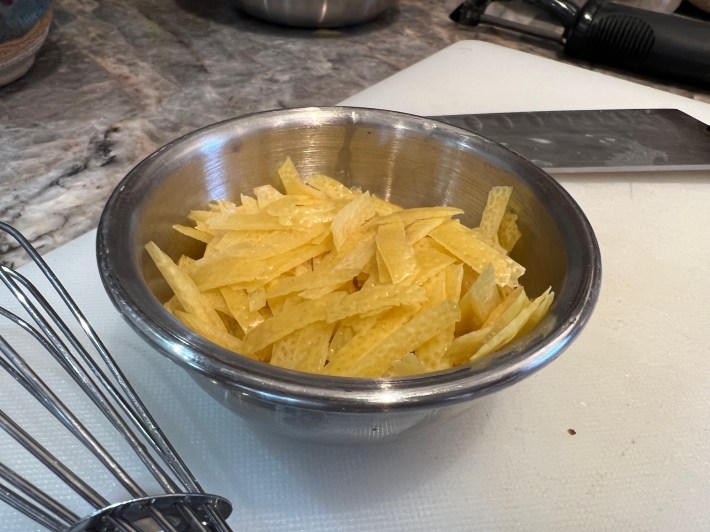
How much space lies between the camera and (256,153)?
3.40ft

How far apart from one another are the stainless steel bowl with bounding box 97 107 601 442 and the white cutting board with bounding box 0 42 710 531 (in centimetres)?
10

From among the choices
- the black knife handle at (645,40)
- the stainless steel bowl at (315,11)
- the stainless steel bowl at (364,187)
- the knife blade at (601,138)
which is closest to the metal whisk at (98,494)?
the stainless steel bowl at (364,187)

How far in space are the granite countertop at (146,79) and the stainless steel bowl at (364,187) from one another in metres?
0.37

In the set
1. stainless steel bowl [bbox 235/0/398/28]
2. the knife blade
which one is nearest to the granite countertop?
stainless steel bowl [bbox 235/0/398/28]

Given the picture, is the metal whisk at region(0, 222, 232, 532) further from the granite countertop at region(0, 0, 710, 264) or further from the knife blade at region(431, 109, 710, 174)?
the knife blade at region(431, 109, 710, 174)

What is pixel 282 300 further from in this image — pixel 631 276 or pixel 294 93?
pixel 294 93

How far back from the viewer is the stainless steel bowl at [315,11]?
1962mm

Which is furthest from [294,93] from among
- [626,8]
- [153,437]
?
[153,437]

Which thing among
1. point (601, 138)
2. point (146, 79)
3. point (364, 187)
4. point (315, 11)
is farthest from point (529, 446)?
point (315, 11)

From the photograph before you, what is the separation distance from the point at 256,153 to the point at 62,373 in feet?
1.51

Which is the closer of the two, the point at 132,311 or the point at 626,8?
the point at 132,311

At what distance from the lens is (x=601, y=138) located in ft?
4.68

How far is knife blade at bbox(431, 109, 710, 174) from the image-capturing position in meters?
1.36

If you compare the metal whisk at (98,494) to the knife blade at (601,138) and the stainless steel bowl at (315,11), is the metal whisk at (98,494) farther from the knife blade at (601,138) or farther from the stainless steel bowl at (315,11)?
the stainless steel bowl at (315,11)
